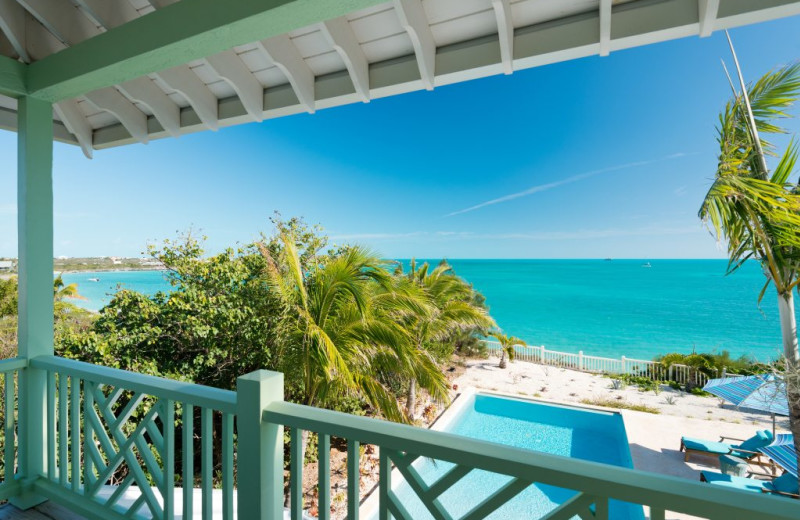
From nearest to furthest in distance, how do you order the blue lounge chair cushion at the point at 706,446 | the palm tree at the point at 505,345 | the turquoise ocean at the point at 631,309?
the blue lounge chair cushion at the point at 706,446
the palm tree at the point at 505,345
the turquoise ocean at the point at 631,309

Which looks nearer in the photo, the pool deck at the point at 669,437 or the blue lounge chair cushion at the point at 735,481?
the blue lounge chair cushion at the point at 735,481

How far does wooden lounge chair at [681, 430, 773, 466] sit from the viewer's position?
664cm

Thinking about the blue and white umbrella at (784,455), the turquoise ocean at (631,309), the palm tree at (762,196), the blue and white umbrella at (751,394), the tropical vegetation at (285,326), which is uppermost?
the palm tree at (762,196)

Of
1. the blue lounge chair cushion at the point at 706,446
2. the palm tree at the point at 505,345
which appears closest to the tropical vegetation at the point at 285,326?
the blue lounge chair cushion at the point at 706,446

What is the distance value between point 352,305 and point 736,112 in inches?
189

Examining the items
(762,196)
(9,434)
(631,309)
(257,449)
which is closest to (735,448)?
(762,196)

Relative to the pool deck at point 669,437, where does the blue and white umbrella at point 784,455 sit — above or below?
above

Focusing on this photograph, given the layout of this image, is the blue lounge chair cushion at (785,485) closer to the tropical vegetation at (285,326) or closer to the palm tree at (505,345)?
the tropical vegetation at (285,326)

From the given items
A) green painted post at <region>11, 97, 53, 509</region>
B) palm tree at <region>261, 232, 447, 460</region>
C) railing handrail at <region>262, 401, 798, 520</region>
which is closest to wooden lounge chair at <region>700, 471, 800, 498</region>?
palm tree at <region>261, 232, 447, 460</region>

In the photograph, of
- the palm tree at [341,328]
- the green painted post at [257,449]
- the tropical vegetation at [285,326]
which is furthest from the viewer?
the tropical vegetation at [285,326]

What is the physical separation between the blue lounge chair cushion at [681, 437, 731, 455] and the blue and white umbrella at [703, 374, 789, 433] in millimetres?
843

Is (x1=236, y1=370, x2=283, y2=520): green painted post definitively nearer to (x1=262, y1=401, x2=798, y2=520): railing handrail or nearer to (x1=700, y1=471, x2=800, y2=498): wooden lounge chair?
(x1=262, y1=401, x2=798, y2=520): railing handrail

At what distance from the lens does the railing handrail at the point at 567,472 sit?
0.81m

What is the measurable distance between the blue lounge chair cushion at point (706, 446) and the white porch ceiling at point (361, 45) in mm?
7931
